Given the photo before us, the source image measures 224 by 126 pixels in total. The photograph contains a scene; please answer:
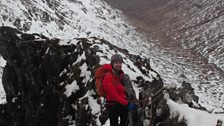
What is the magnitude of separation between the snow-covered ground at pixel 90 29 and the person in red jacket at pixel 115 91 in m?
18.8

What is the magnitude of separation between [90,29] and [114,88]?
41565 millimetres

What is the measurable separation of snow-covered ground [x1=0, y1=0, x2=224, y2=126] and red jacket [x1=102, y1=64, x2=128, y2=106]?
18953 mm

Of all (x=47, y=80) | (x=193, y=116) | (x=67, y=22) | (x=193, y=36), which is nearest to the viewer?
(x=193, y=116)

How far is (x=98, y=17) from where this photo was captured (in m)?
61.2

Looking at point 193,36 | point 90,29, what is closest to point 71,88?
point 90,29

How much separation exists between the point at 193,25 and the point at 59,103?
44894 millimetres

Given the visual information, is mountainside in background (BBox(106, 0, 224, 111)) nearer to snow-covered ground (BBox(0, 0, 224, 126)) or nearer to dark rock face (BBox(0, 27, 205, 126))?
snow-covered ground (BBox(0, 0, 224, 126))

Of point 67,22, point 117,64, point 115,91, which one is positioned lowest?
point 115,91

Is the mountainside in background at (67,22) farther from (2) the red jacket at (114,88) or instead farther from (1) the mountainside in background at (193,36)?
(2) the red jacket at (114,88)

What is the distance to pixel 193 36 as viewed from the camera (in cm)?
5431

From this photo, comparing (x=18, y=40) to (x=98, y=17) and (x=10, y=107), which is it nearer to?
(x=10, y=107)

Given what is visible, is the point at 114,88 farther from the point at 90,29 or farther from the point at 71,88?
the point at 90,29

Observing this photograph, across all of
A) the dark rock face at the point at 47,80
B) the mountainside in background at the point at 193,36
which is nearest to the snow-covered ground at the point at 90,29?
the mountainside in background at the point at 193,36

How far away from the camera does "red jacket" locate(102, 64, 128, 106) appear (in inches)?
374
